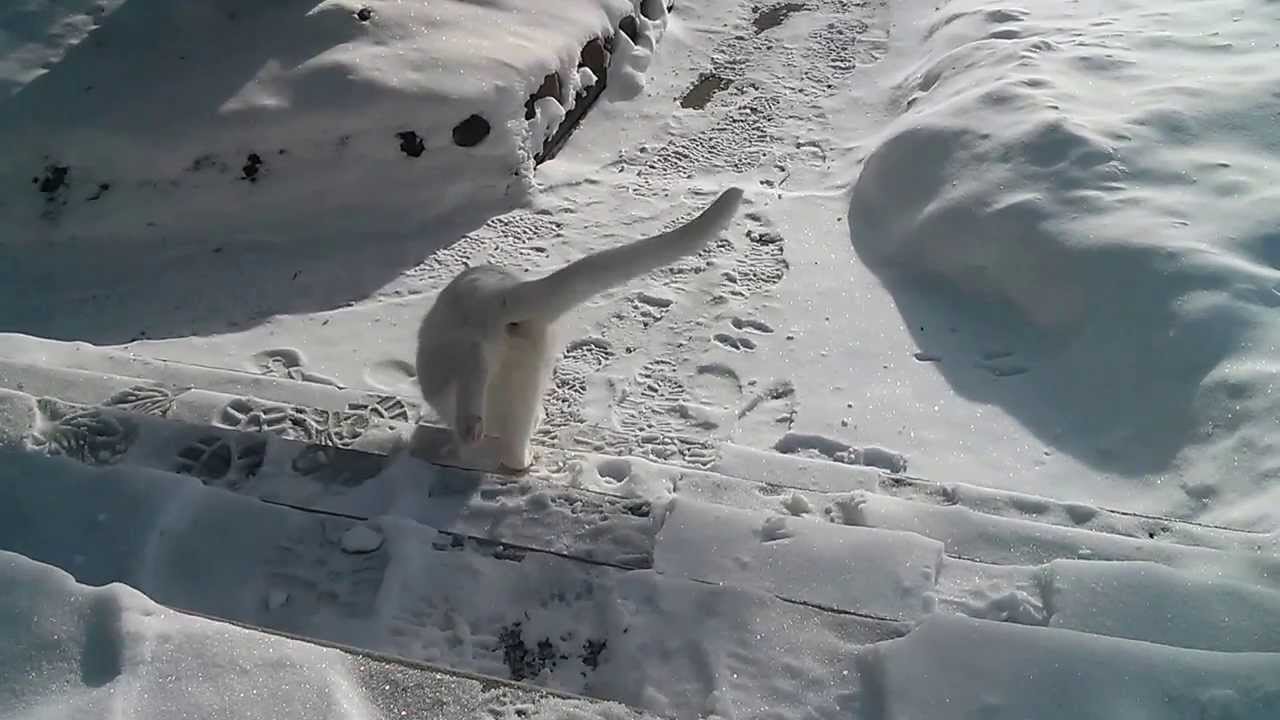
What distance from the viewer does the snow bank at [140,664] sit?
57.1 inches

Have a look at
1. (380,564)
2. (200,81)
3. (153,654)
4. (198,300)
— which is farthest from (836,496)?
(200,81)

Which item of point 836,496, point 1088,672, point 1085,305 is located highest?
point 1088,672

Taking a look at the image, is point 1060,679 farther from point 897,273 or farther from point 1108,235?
point 897,273

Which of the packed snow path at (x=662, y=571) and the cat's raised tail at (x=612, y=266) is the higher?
the cat's raised tail at (x=612, y=266)

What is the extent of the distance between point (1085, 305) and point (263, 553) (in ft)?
9.44

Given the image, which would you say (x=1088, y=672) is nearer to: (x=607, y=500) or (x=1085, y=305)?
(x=607, y=500)

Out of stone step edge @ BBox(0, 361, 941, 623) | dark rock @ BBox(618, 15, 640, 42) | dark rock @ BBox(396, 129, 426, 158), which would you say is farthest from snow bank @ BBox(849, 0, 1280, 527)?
dark rock @ BBox(396, 129, 426, 158)

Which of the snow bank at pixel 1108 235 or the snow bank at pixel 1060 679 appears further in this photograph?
the snow bank at pixel 1108 235

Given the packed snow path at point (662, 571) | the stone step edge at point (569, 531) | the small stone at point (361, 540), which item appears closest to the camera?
the packed snow path at point (662, 571)

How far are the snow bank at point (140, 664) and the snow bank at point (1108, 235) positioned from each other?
2357mm

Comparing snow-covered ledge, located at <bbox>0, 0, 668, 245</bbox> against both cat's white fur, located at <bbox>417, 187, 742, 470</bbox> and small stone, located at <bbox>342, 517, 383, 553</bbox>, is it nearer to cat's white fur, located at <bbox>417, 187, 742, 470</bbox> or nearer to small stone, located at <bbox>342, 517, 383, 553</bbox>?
cat's white fur, located at <bbox>417, 187, 742, 470</bbox>

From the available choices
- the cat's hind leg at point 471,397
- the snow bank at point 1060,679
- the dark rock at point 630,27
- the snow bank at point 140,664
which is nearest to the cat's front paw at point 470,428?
the cat's hind leg at point 471,397

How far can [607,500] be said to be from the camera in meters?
2.06

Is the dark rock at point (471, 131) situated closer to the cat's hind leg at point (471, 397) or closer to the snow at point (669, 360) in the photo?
the snow at point (669, 360)
